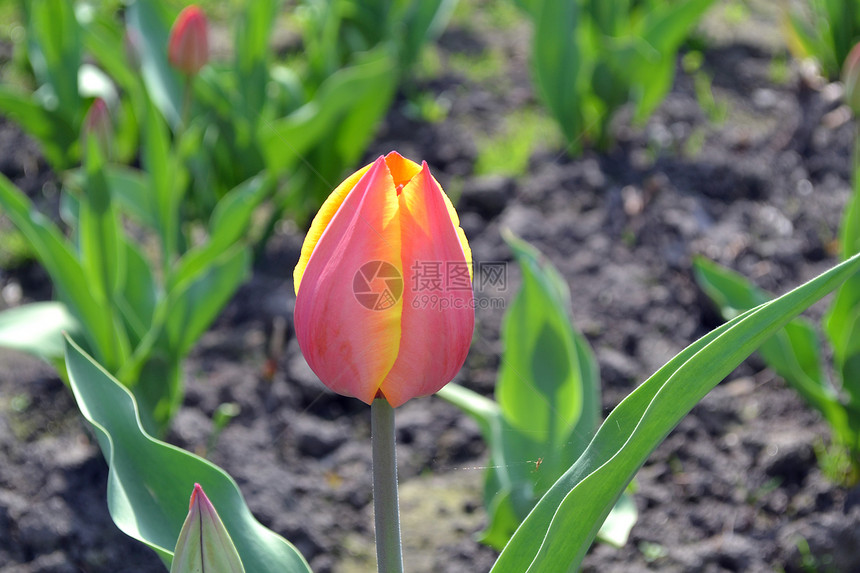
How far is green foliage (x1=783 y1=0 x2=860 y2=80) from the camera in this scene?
2889 millimetres

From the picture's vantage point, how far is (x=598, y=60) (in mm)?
2611

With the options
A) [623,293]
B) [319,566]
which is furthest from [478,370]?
[319,566]

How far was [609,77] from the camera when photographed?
8.60 feet

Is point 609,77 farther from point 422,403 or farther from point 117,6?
point 117,6

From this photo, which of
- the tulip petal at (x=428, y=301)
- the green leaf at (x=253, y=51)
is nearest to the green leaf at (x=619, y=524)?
the tulip petal at (x=428, y=301)

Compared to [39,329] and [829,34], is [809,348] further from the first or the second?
[829,34]

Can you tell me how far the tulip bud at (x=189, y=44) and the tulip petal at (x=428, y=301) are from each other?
49.9 inches

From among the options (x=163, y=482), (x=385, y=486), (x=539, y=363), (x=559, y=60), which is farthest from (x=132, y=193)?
(x=385, y=486)

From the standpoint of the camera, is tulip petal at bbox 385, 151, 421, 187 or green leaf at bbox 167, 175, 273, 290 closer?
tulip petal at bbox 385, 151, 421, 187

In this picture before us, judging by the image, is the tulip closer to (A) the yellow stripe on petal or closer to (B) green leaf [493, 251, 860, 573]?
(A) the yellow stripe on petal

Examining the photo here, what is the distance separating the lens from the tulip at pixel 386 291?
1.98 feet

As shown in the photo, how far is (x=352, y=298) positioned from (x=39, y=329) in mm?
1252

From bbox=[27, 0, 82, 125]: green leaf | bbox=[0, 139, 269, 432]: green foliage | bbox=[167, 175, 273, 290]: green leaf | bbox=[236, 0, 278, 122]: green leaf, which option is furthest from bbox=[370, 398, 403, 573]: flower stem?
bbox=[27, 0, 82, 125]: green leaf

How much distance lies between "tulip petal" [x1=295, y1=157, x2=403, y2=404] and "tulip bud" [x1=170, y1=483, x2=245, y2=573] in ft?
0.44
